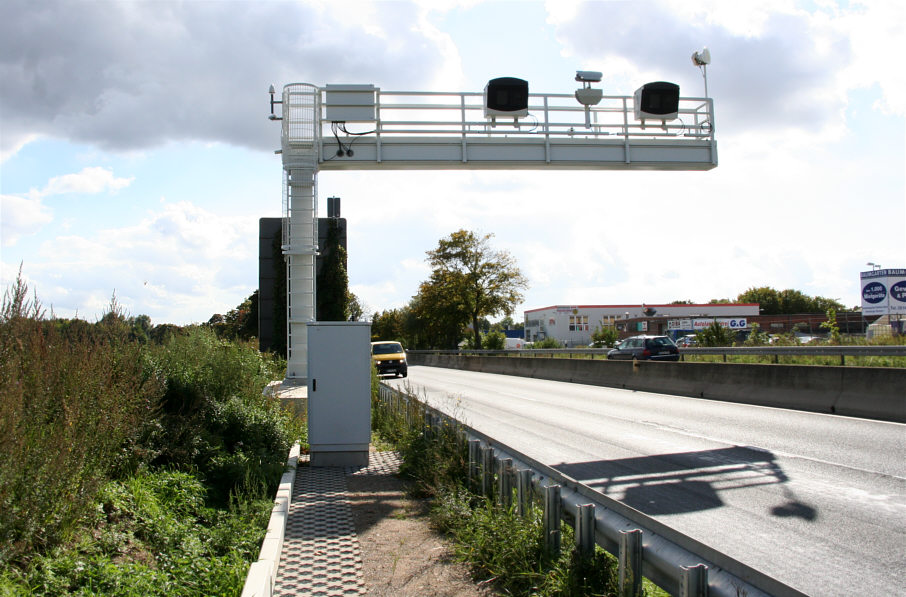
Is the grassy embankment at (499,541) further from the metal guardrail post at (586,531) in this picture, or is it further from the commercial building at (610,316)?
the commercial building at (610,316)

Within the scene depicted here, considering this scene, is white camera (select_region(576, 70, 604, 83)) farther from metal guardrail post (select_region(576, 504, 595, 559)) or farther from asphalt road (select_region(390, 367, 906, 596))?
metal guardrail post (select_region(576, 504, 595, 559))

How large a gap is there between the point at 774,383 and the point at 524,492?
13.5 m

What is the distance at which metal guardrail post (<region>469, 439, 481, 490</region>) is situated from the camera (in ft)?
22.6

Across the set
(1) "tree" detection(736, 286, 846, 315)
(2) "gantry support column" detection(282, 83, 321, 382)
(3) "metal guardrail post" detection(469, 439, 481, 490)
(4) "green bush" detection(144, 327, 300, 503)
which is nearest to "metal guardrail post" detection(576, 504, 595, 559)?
(3) "metal guardrail post" detection(469, 439, 481, 490)

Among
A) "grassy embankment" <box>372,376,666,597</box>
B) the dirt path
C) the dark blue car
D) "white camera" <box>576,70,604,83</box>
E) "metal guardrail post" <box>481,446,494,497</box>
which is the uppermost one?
"white camera" <box>576,70,604,83</box>

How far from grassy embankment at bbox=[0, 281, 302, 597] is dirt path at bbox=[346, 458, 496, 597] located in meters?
0.91

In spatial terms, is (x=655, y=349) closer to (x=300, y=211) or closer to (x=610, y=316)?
(x=300, y=211)

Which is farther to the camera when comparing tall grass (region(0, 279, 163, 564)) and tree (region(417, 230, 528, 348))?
tree (region(417, 230, 528, 348))

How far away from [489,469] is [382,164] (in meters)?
10.6

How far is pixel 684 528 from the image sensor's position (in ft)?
20.5

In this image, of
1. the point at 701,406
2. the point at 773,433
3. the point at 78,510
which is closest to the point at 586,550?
the point at 78,510

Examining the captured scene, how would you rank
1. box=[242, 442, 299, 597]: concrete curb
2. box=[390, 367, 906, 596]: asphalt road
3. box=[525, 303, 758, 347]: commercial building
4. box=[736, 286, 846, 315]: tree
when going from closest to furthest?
box=[242, 442, 299, 597]: concrete curb < box=[390, 367, 906, 596]: asphalt road < box=[525, 303, 758, 347]: commercial building < box=[736, 286, 846, 315]: tree

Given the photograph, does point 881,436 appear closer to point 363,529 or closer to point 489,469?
point 489,469

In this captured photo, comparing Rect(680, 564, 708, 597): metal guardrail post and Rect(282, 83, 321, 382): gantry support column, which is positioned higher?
Rect(282, 83, 321, 382): gantry support column
